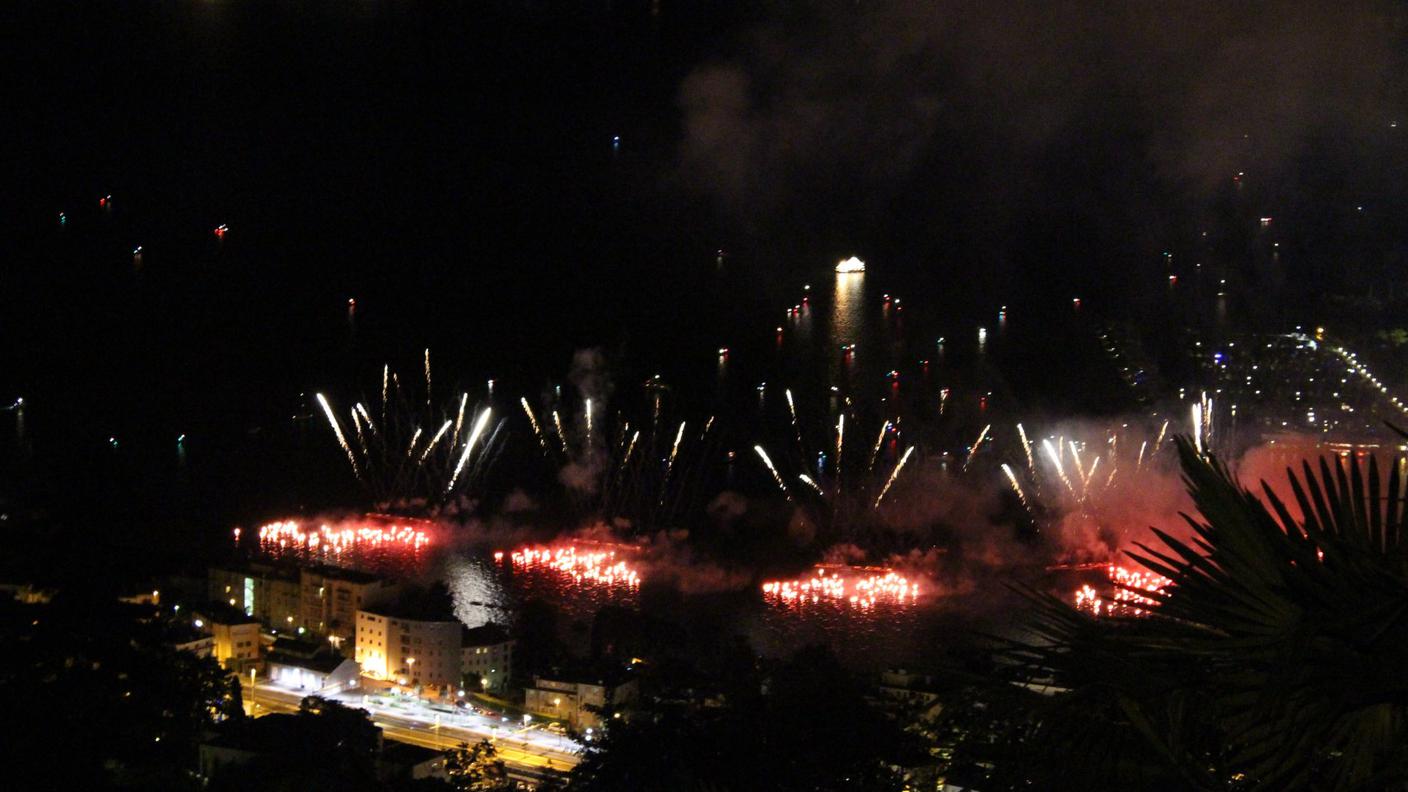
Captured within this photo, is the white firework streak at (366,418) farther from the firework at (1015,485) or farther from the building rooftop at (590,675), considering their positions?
the building rooftop at (590,675)

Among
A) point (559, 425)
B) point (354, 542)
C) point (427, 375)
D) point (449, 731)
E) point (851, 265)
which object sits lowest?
point (449, 731)

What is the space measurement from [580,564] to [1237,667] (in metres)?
12.0

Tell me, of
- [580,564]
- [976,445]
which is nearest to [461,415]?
[580,564]

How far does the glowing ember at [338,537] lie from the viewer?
43.7ft

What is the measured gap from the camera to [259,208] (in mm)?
14891

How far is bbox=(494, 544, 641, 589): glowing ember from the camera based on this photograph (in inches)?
474

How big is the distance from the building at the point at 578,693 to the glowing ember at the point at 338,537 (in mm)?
5493

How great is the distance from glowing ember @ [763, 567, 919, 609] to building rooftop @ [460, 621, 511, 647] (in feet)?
9.07

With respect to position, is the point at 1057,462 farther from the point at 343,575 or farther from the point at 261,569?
the point at 261,569

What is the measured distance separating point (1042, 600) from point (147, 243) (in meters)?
14.9

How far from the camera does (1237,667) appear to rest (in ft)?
2.37

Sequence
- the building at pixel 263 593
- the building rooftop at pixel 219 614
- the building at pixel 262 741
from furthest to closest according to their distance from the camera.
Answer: the building at pixel 263 593
the building rooftop at pixel 219 614
the building at pixel 262 741

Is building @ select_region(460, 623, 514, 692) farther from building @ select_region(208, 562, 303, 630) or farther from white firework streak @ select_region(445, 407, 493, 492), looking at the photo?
white firework streak @ select_region(445, 407, 493, 492)


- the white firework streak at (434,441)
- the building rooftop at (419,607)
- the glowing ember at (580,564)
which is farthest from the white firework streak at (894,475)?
the building rooftop at (419,607)
